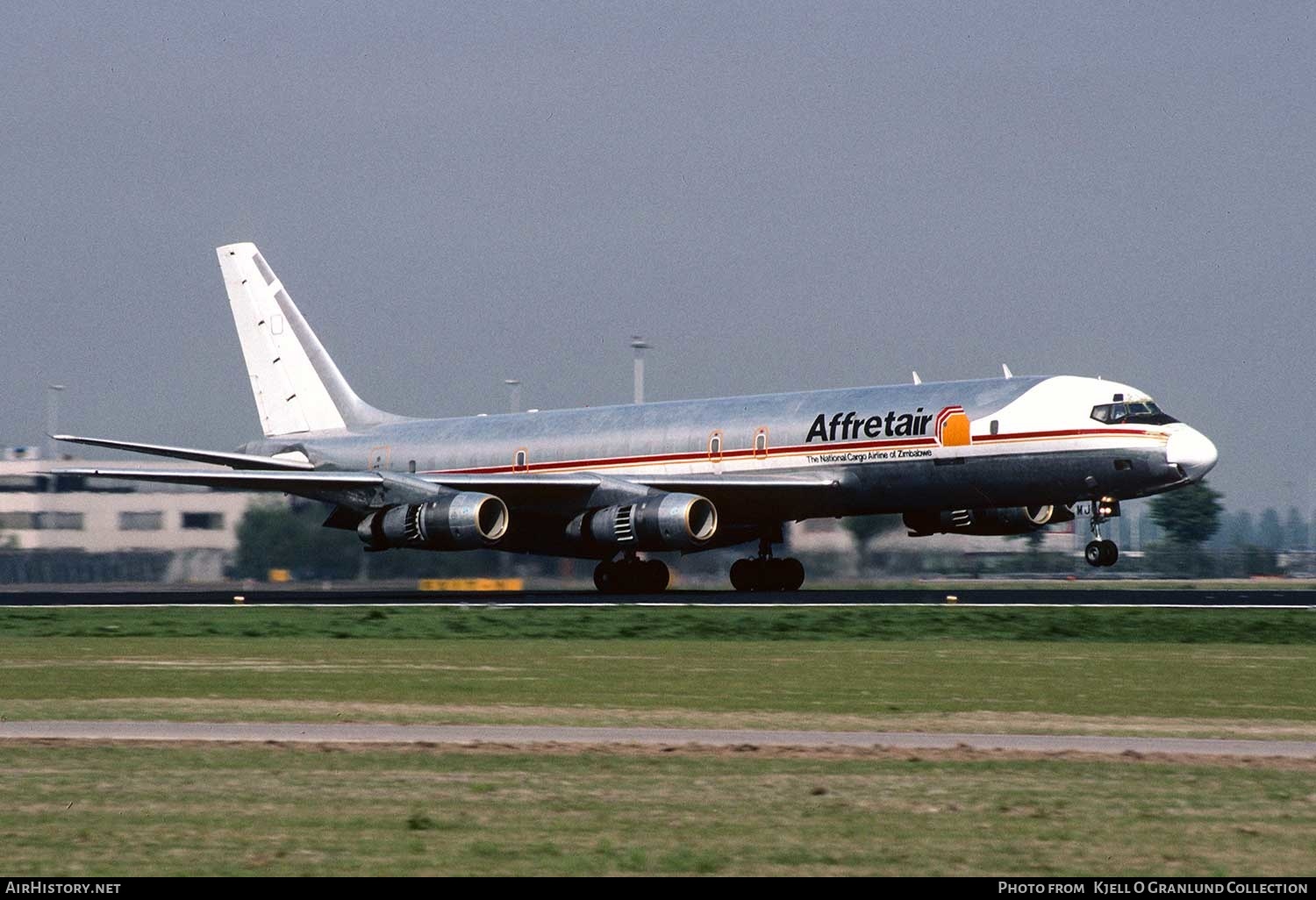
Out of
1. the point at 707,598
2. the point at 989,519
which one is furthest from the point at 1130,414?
the point at 707,598

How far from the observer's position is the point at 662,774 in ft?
48.5

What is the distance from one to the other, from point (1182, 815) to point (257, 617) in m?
28.1

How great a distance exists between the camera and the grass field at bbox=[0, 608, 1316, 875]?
11.2 meters

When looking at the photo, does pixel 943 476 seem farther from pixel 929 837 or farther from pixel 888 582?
pixel 929 837

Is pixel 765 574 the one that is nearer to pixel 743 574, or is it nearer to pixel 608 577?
pixel 743 574

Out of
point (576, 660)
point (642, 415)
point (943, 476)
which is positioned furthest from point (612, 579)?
point (576, 660)

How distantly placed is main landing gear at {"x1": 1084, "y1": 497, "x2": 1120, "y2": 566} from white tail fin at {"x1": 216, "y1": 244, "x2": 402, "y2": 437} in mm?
22846

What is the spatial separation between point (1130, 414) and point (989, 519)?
229 inches

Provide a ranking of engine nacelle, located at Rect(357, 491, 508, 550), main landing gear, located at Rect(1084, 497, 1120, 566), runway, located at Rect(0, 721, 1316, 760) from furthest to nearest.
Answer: engine nacelle, located at Rect(357, 491, 508, 550)
main landing gear, located at Rect(1084, 497, 1120, 566)
runway, located at Rect(0, 721, 1316, 760)

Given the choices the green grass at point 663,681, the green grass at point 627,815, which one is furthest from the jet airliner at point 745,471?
the green grass at point 627,815

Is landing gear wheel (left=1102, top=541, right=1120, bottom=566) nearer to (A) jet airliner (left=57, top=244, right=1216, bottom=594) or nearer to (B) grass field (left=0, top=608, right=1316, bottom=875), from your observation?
(A) jet airliner (left=57, top=244, right=1216, bottom=594)

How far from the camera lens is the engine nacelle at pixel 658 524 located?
44094 millimetres

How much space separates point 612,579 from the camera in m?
47.4

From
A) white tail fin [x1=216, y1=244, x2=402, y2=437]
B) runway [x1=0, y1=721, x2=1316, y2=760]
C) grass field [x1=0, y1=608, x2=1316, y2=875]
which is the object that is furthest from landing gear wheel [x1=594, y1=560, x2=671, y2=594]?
runway [x1=0, y1=721, x2=1316, y2=760]
